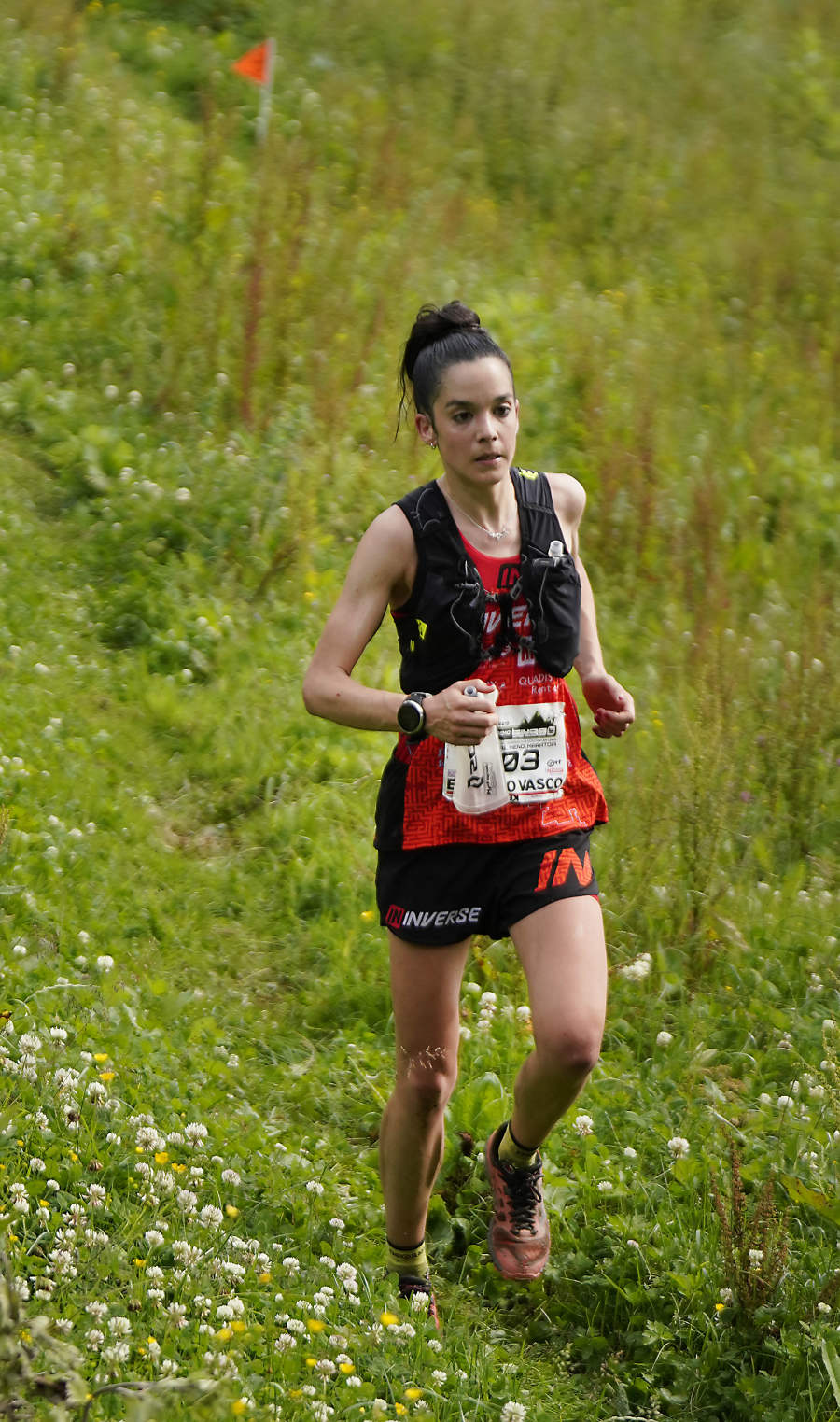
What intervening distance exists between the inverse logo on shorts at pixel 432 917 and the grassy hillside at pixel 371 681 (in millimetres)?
735

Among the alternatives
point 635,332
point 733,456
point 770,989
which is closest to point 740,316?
point 635,332

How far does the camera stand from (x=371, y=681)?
673cm

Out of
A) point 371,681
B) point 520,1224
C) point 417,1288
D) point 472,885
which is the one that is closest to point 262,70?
point 371,681

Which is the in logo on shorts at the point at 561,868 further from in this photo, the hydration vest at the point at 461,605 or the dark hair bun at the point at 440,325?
the dark hair bun at the point at 440,325

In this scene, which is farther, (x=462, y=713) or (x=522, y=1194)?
(x=522, y=1194)

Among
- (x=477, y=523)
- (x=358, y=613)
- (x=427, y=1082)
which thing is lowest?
(x=427, y=1082)

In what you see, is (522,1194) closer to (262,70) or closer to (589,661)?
(589,661)

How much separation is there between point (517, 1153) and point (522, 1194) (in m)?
0.12

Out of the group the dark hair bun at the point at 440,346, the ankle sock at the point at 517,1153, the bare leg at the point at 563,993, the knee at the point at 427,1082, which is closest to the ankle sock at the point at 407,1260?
the ankle sock at the point at 517,1153

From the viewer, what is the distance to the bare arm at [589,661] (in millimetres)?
3732

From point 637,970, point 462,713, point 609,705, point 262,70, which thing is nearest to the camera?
point 462,713

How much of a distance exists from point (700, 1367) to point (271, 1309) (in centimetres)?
104

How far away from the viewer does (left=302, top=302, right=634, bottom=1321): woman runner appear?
3455 mm

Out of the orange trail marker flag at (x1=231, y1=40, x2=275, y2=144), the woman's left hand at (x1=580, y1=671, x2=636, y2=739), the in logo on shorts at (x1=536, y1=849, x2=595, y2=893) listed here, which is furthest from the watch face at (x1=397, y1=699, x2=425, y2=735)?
the orange trail marker flag at (x1=231, y1=40, x2=275, y2=144)
